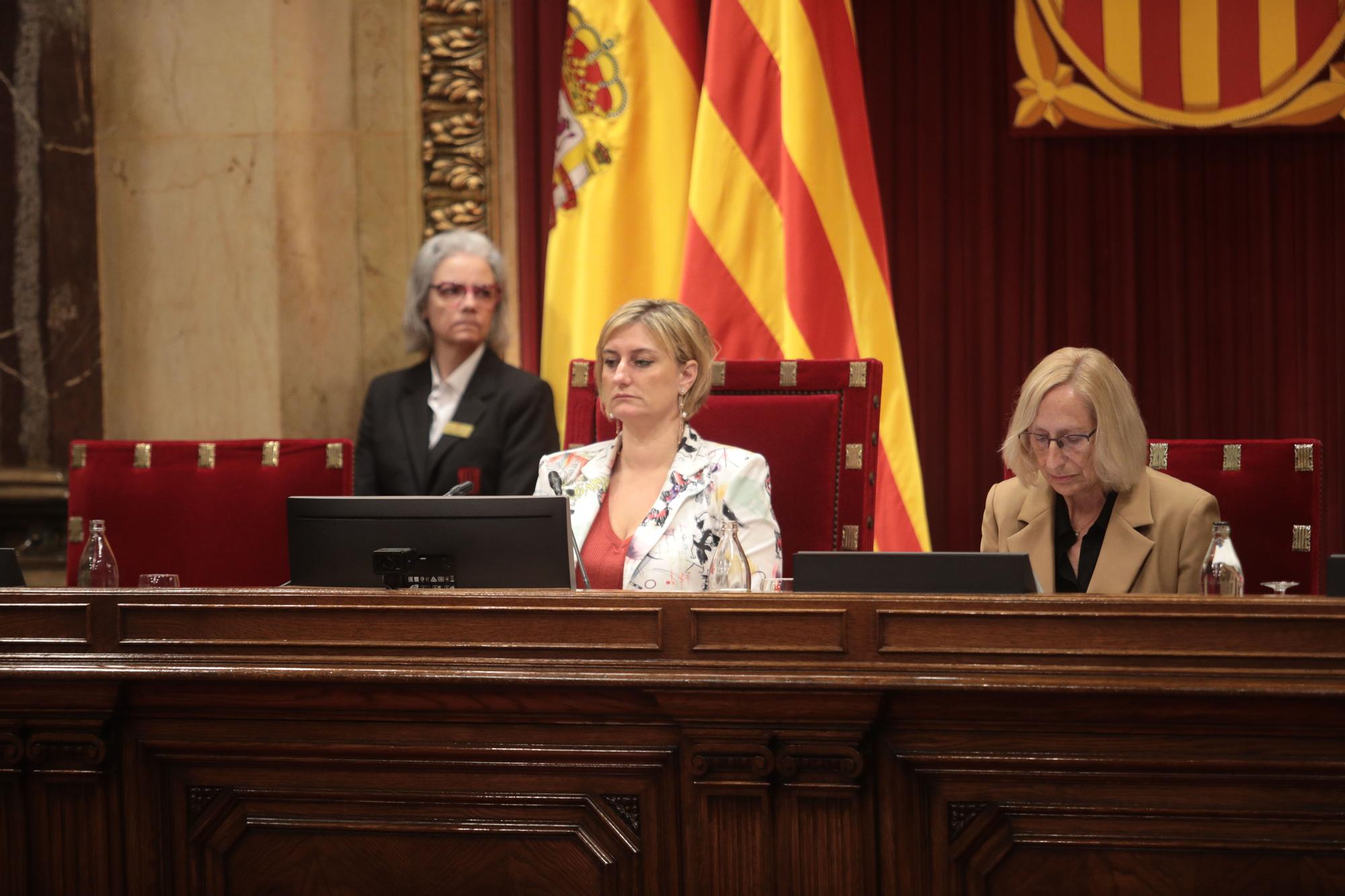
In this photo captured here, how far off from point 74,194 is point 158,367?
547 mm

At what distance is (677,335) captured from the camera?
8.39ft

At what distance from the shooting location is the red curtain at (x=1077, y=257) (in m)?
3.57

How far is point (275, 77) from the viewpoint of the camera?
3.68 metres

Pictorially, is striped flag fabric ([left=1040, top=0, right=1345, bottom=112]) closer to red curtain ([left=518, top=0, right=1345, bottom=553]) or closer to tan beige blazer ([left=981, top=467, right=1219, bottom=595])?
red curtain ([left=518, top=0, right=1345, bottom=553])

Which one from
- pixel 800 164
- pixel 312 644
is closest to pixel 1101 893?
pixel 312 644

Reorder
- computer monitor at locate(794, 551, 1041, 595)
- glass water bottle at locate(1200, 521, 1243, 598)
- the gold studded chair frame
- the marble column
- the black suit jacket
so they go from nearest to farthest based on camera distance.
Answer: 1. computer monitor at locate(794, 551, 1041, 595)
2. glass water bottle at locate(1200, 521, 1243, 598)
3. the gold studded chair frame
4. the black suit jacket
5. the marble column

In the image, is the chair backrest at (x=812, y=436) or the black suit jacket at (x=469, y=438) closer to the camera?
the chair backrest at (x=812, y=436)

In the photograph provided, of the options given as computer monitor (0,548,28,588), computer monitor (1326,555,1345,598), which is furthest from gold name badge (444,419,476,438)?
computer monitor (1326,555,1345,598)

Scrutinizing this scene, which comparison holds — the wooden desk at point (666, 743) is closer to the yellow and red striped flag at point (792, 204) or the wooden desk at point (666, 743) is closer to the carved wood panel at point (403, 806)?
the carved wood panel at point (403, 806)

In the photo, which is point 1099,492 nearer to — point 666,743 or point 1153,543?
point 1153,543

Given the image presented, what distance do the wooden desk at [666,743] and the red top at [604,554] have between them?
778 millimetres

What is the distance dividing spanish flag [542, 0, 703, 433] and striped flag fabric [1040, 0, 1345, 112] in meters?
1.05

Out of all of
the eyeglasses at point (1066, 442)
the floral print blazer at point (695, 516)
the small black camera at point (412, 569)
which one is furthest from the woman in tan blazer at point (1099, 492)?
the small black camera at point (412, 569)

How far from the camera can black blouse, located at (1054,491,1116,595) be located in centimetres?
224
